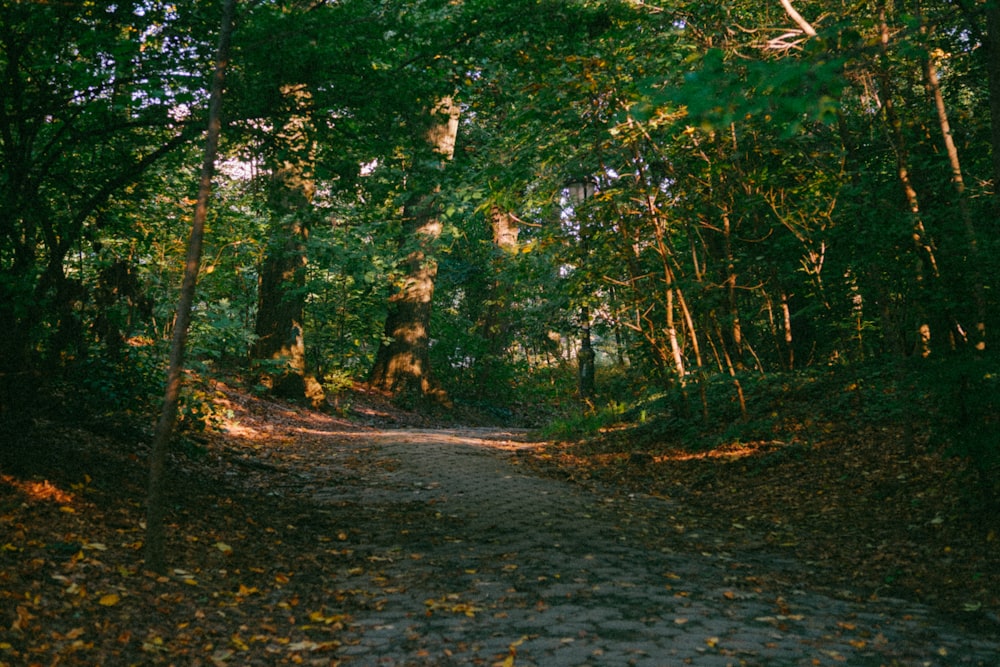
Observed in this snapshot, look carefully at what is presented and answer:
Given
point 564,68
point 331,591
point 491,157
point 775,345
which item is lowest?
point 331,591

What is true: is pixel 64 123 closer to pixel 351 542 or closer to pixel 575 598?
pixel 351 542

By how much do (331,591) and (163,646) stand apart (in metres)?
1.61

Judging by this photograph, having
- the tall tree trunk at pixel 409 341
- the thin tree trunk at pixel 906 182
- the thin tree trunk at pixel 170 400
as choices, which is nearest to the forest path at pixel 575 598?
the thin tree trunk at pixel 170 400

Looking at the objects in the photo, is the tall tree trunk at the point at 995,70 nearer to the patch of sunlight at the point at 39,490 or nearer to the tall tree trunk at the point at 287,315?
the patch of sunlight at the point at 39,490

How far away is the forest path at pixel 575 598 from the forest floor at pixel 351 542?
0.13ft

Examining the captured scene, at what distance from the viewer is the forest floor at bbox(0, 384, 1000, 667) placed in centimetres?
478

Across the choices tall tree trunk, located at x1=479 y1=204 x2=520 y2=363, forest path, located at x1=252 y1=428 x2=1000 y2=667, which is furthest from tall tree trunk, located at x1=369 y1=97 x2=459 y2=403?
forest path, located at x1=252 y1=428 x2=1000 y2=667

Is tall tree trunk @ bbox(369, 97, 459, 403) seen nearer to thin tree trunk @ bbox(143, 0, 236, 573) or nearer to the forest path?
the forest path

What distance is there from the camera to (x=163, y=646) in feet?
15.2

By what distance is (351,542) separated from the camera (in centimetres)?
752

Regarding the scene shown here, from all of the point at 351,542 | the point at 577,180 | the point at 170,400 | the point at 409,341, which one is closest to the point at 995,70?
the point at 351,542

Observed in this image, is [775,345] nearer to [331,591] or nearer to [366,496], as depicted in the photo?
[366,496]

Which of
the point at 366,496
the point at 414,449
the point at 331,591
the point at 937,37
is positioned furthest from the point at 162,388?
the point at 937,37

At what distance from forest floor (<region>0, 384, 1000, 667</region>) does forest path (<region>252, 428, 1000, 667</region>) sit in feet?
0.13
